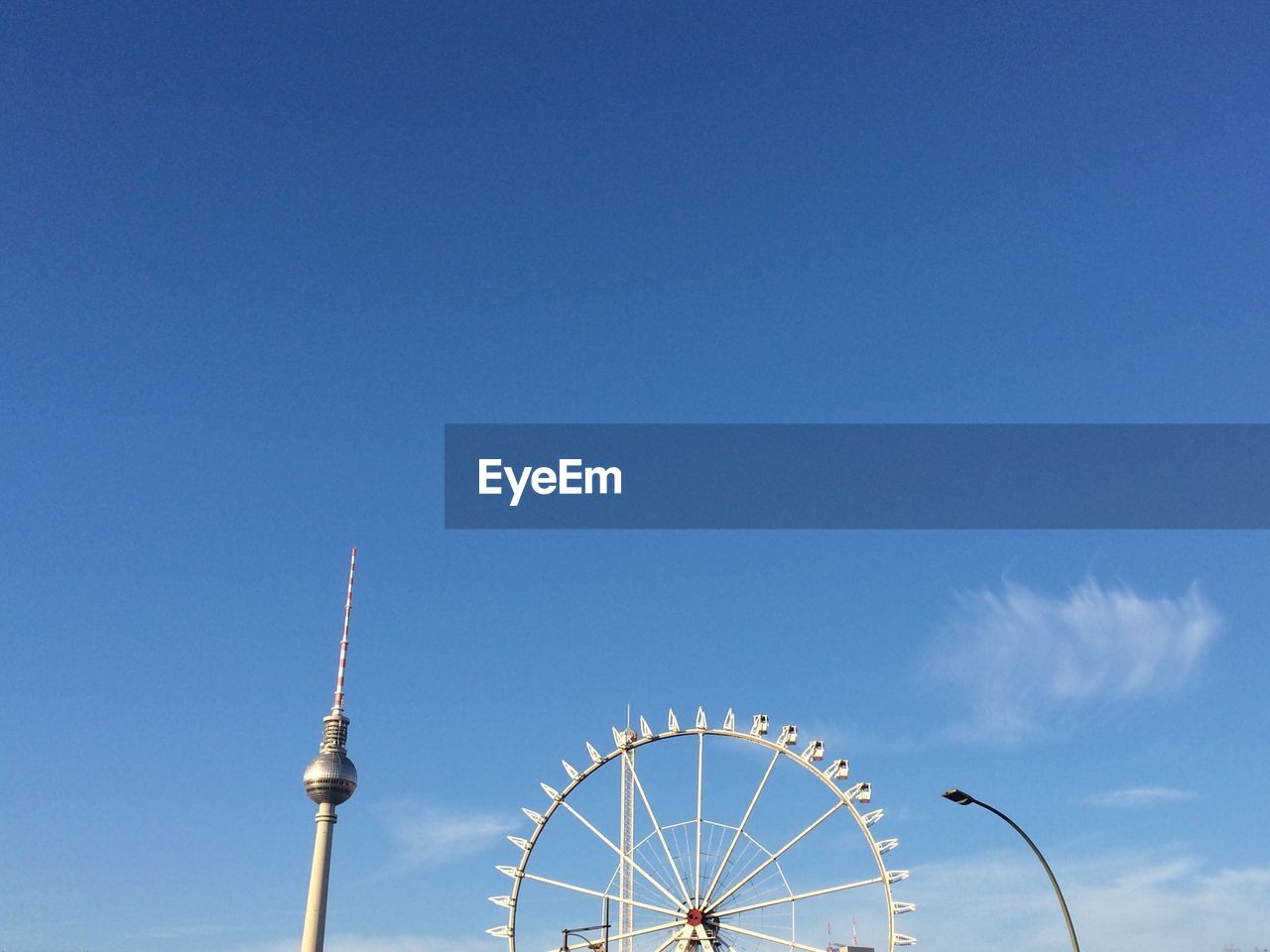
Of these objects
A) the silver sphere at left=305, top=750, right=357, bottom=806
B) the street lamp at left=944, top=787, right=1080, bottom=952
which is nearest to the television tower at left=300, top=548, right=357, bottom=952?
the silver sphere at left=305, top=750, right=357, bottom=806

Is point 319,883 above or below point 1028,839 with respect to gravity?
above

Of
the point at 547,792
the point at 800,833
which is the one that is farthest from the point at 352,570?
the point at 800,833

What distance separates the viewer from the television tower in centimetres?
16188

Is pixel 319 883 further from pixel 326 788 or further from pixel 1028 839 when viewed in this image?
pixel 1028 839

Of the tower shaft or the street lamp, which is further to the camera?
the tower shaft

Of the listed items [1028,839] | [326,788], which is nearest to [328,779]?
[326,788]

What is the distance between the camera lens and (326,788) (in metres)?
168

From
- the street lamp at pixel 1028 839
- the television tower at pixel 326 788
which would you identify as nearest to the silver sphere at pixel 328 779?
the television tower at pixel 326 788

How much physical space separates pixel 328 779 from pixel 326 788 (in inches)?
51.2

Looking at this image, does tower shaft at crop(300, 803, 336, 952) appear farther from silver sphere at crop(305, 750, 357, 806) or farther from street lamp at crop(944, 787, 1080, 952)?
street lamp at crop(944, 787, 1080, 952)

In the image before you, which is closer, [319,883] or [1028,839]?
[1028,839]

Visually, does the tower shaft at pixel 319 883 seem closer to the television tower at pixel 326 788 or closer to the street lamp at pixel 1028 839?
the television tower at pixel 326 788

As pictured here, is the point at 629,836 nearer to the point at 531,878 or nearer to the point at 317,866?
the point at 531,878

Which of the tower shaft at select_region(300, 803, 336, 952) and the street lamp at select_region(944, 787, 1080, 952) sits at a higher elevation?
the tower shaft at select_region(300, 803, 336, 952)
